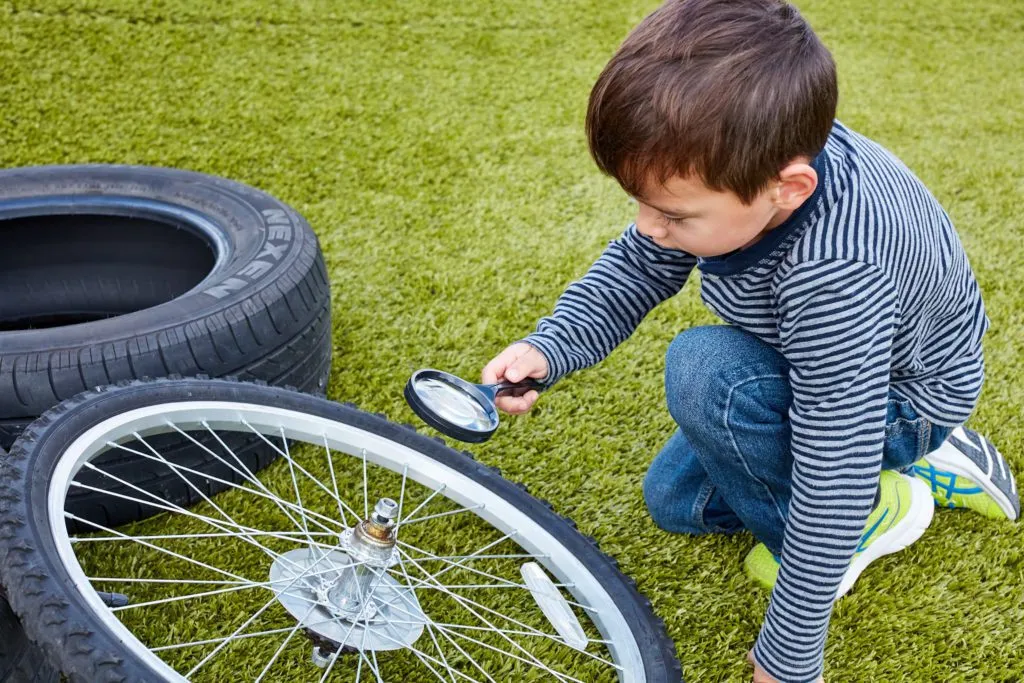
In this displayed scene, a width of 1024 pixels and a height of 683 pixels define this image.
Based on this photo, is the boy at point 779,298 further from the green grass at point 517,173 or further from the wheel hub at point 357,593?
the wheel hub at point 357,593

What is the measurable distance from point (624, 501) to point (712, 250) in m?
0.61

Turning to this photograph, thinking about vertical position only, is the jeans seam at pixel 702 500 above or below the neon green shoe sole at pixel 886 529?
above

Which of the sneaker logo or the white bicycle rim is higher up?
the white bicycle rim

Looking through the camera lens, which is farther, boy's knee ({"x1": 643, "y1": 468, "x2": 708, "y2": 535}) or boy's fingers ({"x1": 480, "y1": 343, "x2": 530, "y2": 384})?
boy's knee ({"x1": 643, "y1": 468, "x2": 708, "y2": 535})

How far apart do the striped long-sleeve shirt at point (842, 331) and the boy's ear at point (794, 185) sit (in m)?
0.04

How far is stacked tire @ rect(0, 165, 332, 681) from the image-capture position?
1327 millimetres

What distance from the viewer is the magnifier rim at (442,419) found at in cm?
110

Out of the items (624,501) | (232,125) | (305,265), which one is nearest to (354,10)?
(232,125)

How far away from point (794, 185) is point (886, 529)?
0.66 meters

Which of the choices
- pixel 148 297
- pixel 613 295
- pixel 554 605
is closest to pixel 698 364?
pixel 613 295

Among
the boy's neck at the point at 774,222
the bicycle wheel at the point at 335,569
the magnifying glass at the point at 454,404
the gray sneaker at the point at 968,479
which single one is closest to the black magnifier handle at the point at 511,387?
the magnifying glass at the point at 454,404

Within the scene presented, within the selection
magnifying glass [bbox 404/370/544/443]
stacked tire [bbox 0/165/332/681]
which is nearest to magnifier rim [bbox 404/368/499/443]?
magnifying glass [bbox 404/370/544/443]

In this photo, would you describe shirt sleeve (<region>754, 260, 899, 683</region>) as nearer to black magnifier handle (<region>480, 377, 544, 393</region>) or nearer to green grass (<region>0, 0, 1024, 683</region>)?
green grass (<region>0, 0, 1024, 683</region>)

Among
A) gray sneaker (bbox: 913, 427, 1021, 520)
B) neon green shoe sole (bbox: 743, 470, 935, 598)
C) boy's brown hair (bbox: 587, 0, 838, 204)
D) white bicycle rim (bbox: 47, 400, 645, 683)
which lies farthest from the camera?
gray sneaker (bbox: 913, 427, 1021, 520)
